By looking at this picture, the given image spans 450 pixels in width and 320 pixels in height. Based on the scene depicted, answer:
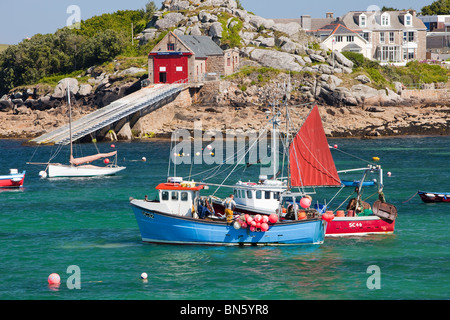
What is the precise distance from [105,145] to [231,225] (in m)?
62.1

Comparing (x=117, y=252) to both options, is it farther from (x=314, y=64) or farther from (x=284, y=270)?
(x=314, y=64)

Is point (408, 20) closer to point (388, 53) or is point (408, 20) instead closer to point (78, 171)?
point (388, 53)

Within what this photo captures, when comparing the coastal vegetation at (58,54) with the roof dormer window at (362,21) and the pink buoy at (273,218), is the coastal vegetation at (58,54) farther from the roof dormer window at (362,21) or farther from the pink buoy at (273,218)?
the pink buoy at (273,218)

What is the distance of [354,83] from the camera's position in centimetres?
11625

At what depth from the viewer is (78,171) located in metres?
78.7

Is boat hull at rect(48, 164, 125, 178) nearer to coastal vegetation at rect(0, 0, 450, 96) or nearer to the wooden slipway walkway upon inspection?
the wooden slipway walkway

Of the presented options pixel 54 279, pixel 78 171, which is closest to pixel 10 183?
pixel 78 171

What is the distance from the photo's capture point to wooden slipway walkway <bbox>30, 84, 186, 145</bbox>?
327ft

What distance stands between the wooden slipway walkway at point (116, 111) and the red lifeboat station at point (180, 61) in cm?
250

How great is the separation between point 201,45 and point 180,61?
6.44m

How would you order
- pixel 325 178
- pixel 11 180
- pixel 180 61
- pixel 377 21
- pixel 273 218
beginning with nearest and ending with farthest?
pixel 273 218, pixel 325 178, pixel 11 180, pixel 180 61, pixel 377 21

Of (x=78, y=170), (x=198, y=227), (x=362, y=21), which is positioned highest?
(x=362, y=21)

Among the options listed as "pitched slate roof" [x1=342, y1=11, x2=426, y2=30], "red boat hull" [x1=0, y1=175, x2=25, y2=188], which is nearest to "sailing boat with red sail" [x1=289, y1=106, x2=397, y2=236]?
"red boat hull" [x1=0, y1=175, x2=25, y2=188]
